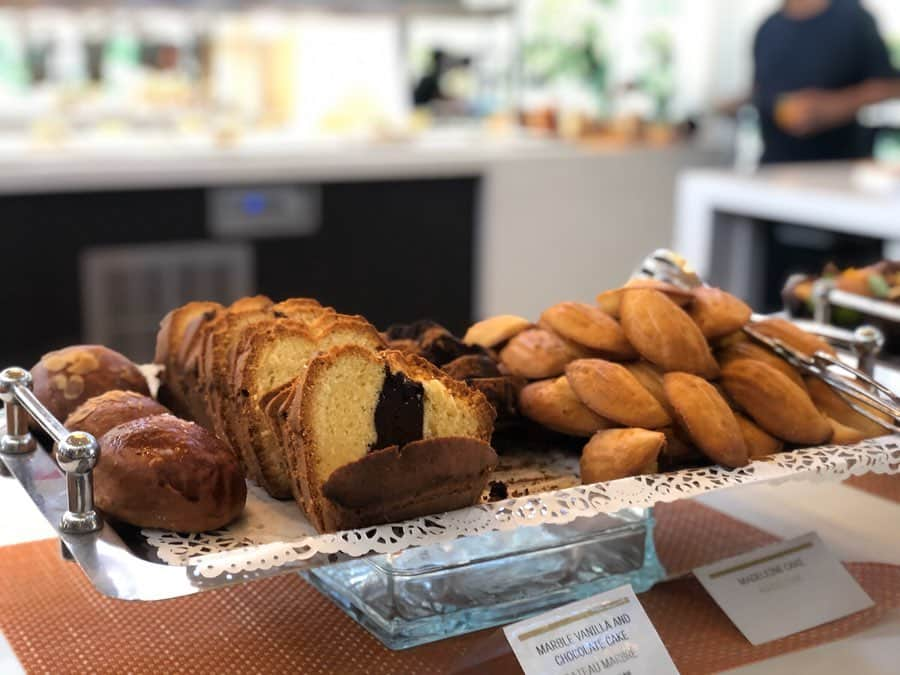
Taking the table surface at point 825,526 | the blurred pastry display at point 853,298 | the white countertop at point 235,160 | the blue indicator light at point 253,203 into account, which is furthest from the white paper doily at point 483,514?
the blue indicator light at point 253,203

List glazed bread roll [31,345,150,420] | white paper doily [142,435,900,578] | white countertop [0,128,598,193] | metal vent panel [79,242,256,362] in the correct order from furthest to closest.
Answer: metal vent panel [79,242,256,362] < white countertop [0,128,598,193] < glazed bread roll [31,345,150,420] < white paper doily [142,435,900,578]

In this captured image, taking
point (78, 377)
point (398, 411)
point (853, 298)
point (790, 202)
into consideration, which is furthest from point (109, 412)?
point (790, 202)

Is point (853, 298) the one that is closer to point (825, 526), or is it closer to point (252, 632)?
point (825, 526)

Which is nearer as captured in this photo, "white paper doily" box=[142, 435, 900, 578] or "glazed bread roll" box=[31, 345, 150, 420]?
"white paper doily" box=[142, 435, 900, 578]

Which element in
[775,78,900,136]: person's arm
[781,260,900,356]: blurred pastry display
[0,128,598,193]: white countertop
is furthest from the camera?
[775,78,900,136]: person's arm

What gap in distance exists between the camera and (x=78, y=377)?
2.89 feet

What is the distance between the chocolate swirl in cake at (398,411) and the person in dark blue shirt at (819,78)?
9.12 ft

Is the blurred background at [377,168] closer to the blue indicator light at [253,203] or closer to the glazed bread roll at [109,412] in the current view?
the blue indicator light at [253,203]

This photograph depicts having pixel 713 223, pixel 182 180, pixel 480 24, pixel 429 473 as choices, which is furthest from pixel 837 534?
pixel 480 24

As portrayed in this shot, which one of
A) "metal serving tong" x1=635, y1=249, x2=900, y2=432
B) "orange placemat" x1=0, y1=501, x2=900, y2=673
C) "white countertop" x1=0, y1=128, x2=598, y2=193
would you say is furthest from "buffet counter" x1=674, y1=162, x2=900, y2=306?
"orange placemat" x1=0, y1=501, x2=900, y2=673

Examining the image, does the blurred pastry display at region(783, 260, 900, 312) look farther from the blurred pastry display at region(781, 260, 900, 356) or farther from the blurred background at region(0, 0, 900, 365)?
the blurred background at region(0, 0, 900, 365)

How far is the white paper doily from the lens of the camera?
642 millimetres

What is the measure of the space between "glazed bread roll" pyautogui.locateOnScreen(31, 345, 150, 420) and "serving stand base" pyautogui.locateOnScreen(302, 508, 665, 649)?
0.71 ft

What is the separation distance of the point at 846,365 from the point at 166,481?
0.56 meters
